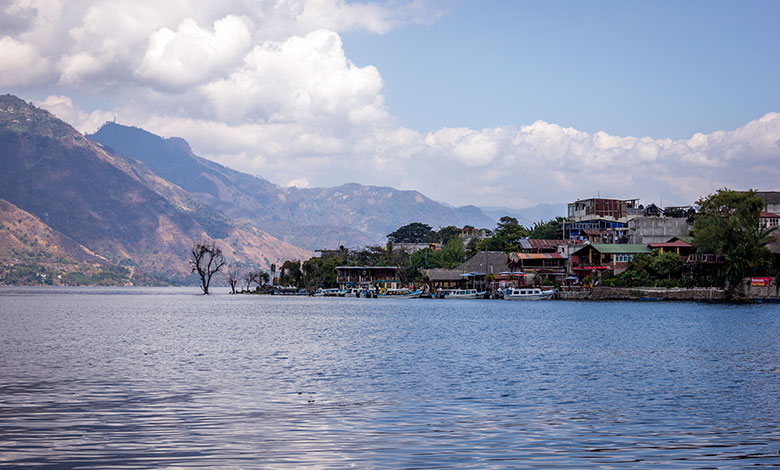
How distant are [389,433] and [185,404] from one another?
8.15 meters

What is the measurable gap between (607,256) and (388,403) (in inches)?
4699

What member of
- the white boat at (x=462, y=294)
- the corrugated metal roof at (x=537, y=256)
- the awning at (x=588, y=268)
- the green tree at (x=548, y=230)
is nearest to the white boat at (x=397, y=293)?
the white boat at (x=462, y=294)

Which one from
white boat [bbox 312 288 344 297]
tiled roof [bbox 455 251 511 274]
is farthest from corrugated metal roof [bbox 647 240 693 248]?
white boat [bbox 312 288 344 297]

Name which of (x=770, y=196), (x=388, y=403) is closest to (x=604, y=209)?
(x=770, y=196)

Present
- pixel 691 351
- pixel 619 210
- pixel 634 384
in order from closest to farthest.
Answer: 1. pixel 634 384
2. pixel 691 351
3. pixel 619 210

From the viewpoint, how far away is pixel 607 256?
5433 inches

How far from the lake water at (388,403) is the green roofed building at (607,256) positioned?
279 feet

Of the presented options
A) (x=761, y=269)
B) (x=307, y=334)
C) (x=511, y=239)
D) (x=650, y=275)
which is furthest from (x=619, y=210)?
(x=307, y=334)

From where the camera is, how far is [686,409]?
81.8 ft

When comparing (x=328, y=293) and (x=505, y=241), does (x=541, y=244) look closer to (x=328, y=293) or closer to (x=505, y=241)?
(x=505, y=241)

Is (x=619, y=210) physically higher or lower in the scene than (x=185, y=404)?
higher

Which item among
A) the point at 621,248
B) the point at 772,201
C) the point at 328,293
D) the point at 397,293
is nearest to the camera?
the point at 621,248

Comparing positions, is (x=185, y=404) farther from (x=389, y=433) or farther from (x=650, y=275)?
(x=650, y=275)

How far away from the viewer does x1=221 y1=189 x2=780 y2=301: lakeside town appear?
115875 millimetres
